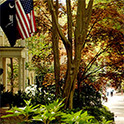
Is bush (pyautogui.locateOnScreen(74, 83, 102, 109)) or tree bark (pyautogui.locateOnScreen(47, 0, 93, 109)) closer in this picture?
tree bark (pyautogui.locateOnScreen(47, 0, 93, 109))

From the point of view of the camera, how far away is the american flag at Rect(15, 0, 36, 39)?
12570 millimetres

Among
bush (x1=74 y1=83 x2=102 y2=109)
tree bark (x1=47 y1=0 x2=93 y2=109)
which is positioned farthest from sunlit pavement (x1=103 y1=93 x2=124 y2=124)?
tree bark (x1=47 y1=0 x2=93 y2=109)

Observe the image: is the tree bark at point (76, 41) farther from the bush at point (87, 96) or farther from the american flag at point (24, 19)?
the bush at point (87, 96)

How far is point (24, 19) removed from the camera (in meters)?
12.6

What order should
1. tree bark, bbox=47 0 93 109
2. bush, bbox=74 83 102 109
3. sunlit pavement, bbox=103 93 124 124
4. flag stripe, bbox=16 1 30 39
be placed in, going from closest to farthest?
tree bark, bbox=47 0 93 109 → flag stripe, bbox=16 1 30 39 → bush, bbox=74 83 102 109 → sunlit pavement, bbox=103 93 124 124

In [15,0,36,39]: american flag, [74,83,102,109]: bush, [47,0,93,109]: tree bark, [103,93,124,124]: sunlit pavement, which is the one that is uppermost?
[15,0,36,39]: american flag

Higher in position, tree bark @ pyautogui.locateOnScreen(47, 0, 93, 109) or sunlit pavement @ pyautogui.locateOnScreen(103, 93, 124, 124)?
tree bark @ pyautogui.locateOnScreen(47, 0, 93, 109)

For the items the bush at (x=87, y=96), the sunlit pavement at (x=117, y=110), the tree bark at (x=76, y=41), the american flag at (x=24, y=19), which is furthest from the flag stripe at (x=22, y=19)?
the sunlit pavement at (x=117, y=110)

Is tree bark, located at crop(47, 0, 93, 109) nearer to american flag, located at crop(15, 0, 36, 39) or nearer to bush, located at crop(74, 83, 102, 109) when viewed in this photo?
american flag, located at crop(15, 0, 36, 39)

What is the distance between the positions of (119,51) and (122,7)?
1.93m

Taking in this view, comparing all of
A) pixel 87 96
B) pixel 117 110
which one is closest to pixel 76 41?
pixel 87 96

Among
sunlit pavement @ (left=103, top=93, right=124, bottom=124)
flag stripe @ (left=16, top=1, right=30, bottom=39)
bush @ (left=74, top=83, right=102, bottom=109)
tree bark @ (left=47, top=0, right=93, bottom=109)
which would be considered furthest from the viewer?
sunlit pavement @ (left=103, top=93, right=124, bottom=124)

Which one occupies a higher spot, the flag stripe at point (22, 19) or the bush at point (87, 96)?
the flag stripe at point (22, 19)

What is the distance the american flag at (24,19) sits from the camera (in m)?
12.6
